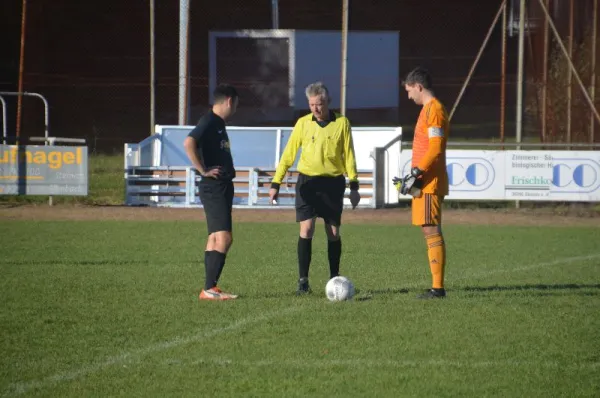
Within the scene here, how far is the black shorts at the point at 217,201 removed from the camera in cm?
943

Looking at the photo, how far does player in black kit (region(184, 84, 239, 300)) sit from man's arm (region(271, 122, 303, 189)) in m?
0.86

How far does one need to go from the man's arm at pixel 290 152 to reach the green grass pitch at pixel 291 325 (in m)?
1.08

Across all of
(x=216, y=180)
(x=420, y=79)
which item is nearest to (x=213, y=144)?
(x=216, y=180)

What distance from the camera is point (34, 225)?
1686 centimetres

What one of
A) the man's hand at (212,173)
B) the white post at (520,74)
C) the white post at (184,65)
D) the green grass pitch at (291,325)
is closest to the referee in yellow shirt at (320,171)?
the green grass pitch at (291,325)

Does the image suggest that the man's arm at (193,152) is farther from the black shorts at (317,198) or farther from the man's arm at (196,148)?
the black shorts at (317,198)

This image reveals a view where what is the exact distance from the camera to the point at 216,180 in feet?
30.8

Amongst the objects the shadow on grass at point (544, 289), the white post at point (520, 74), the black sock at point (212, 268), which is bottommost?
the shadow on grass at point (544, 289)

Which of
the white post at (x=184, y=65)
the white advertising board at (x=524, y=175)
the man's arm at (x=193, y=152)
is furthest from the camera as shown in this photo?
the white post at (x=184, y=65)

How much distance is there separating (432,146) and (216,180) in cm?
194

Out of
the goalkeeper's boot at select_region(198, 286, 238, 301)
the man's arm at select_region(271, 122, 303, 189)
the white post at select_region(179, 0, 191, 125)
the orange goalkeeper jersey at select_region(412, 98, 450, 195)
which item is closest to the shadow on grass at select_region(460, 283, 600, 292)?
the orange goalkeeper jersey at select_region(412, 98, 450, 195)

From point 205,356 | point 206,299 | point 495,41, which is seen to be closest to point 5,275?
point 206,299

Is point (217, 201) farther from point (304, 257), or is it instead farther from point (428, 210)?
point (428, 210)

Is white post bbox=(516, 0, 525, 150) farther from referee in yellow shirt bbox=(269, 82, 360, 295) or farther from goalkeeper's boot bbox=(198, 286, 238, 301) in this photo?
goalkeeper's boot bbox=(198, 286, 238, 301)
